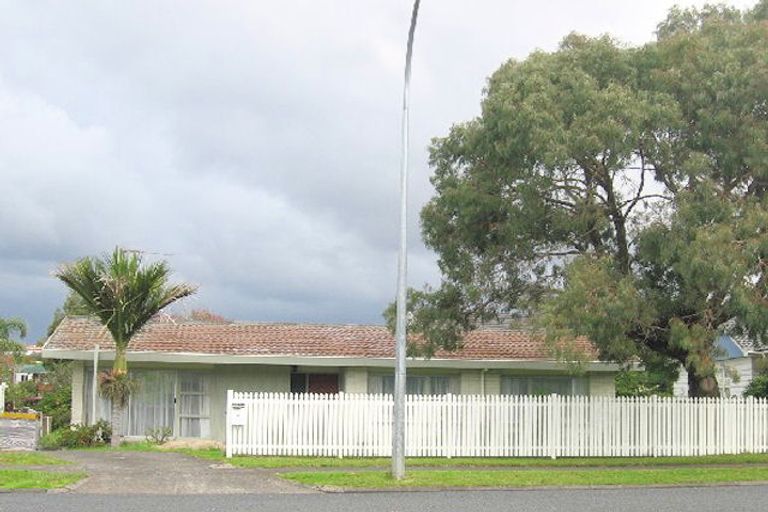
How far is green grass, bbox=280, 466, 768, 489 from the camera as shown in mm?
16984

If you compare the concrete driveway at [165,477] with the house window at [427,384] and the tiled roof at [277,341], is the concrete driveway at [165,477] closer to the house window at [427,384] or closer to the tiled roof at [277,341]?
the tiled roof at [277,341]

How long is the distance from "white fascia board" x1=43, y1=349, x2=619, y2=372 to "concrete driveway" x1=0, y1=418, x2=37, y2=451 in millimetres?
2247

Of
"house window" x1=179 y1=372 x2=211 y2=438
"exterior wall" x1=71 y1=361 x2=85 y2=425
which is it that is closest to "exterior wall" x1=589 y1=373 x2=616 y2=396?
"house window" x1=179 y1=372 x2=211 y2=438

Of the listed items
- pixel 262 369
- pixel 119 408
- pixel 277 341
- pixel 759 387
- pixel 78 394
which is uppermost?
pixel 277 341

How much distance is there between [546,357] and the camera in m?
26.9

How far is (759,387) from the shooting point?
3488cm

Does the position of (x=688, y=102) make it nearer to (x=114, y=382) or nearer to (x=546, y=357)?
(x=546, y=357)

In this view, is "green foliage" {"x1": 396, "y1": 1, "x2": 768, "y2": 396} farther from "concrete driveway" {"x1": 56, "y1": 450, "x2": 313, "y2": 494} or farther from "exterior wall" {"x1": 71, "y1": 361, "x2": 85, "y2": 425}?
"exterior wall" {"x1": 71, "y1": 361, "x2": 85, "y2": 425}

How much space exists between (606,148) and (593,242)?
10.0 feet

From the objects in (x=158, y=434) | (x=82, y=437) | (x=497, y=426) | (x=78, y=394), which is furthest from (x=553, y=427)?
(x=78, y=394)

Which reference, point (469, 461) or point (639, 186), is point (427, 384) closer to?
point (469, 461)

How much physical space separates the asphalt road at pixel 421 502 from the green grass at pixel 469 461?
4.34m

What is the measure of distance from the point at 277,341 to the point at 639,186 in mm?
10737

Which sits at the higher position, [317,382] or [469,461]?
[317,382]
